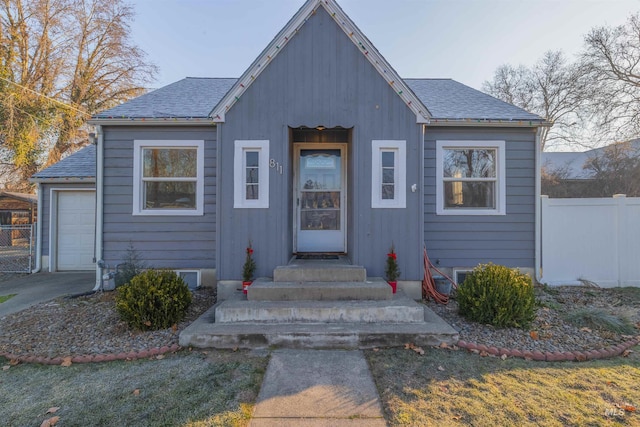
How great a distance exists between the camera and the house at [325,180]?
523 cm

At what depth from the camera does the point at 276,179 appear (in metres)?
5.22

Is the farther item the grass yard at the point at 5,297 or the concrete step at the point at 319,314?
the grass yard at the point at 5,297

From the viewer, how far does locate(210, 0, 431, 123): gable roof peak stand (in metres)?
5.09

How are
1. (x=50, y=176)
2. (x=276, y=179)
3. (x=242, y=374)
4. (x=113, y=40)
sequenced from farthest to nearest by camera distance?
(x=113, y=40)
(x=50, y=176)
(x=276, y=179)
(x=242, y=374)

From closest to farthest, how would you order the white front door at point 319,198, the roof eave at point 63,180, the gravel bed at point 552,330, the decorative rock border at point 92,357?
the decorative rock border at point 92,357 → the gravel bed at point 552,330 → the white front door at point 319,198 → the roof eave at point 63,180

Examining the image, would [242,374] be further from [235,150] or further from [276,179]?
[235,150]

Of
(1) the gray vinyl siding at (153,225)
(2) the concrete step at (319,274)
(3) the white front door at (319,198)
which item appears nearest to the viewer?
(2) the concrete step at (319,274)

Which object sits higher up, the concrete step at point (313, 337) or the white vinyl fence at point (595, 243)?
the white vinyl fence at point (595, 243)

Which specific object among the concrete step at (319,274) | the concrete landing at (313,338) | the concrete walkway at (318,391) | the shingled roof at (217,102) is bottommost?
the concrete walkway at (318,391)

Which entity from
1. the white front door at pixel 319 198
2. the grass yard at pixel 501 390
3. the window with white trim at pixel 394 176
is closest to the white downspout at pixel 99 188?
the white front door at pixel 319 198

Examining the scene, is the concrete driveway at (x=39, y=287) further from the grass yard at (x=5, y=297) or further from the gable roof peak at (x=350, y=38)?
the gable roof peak at (x=350, y=38)

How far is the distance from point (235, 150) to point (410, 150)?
303cm

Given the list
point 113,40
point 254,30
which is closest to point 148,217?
point 254,30

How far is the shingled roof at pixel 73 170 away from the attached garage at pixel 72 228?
1.61 ft
